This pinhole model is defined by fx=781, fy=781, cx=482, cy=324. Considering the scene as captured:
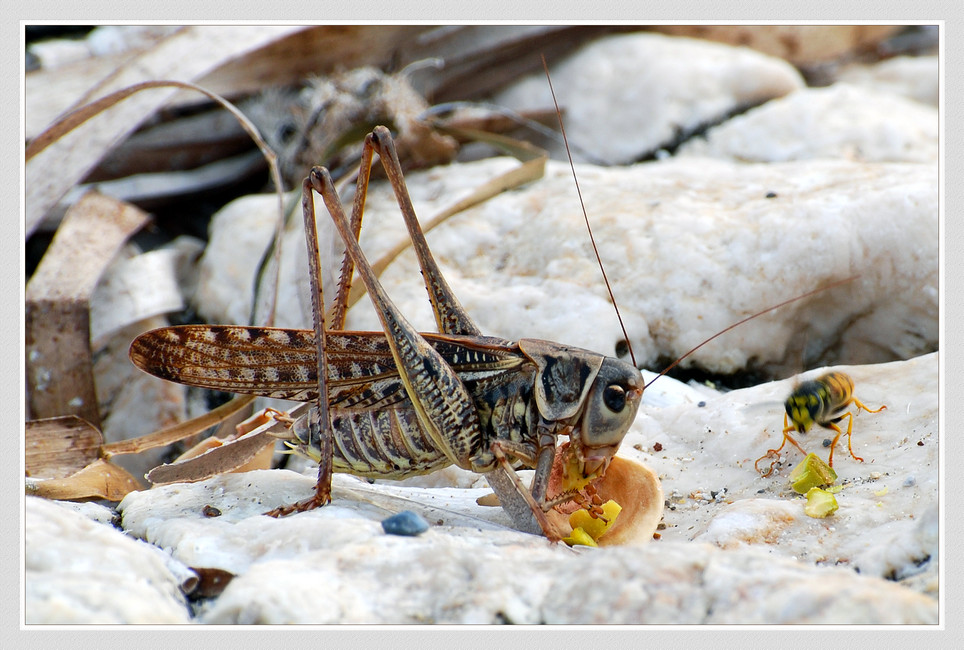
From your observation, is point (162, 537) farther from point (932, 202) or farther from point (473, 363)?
point (932, 202)

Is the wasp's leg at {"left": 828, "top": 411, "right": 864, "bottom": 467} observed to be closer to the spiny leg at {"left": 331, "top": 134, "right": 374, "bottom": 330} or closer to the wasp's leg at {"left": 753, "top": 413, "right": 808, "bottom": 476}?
the wasp's leg at {"left": 753, "top": 413, "right": 808, "bottom": 476}

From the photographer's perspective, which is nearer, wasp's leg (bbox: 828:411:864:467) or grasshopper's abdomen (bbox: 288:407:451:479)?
grasshopper's abdomen (bbox: 288:407:451:479)

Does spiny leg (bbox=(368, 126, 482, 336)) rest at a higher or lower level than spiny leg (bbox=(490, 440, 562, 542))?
higher

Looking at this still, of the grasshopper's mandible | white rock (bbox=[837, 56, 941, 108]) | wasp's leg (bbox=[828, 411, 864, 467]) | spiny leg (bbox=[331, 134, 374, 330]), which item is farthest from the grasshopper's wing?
white rock (bbox=[837, 56, 941, 108])

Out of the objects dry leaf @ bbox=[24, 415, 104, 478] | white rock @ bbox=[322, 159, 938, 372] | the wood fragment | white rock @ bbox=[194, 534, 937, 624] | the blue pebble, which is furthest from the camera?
the wood fragment

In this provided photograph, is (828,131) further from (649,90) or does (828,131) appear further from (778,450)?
(778,450)

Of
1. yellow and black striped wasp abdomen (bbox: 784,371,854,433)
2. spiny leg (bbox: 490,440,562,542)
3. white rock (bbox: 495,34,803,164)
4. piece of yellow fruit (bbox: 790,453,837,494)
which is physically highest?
white rock (bbox: 495,34,803,164)

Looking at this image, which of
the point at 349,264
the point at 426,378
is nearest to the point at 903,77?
the point at 349,264

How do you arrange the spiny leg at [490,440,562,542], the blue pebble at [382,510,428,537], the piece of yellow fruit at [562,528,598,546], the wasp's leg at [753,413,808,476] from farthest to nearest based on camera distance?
the wasp's leg at [753,413,808,476], the piece of yellow fruit at [562,528,598,546], the spiny leg at [490,440,562,542], the blue pebble at [382,510,428,537]

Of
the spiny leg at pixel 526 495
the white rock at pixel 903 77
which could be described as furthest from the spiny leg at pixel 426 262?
the white rock at pixel 903 77
